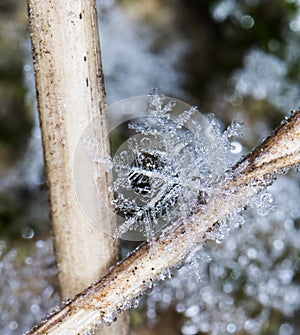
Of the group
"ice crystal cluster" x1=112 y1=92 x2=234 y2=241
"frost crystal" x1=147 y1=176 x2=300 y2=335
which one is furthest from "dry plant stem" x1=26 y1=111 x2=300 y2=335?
"frost crystal" x1=147 y1=176 x2=300 y2=335

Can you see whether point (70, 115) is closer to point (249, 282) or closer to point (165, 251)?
point (165, 251)

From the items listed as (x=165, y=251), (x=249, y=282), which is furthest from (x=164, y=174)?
(x=249, y=282)

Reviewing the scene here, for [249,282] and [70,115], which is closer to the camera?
[70,115]

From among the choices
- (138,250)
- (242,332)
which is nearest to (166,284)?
(242,332)

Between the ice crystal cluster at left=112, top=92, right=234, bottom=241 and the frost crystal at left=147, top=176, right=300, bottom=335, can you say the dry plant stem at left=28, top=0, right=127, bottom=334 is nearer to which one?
the ice crystal cluster at left=112, top=92, right=234, bottom=241

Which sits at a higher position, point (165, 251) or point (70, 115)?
point (70, 115)
